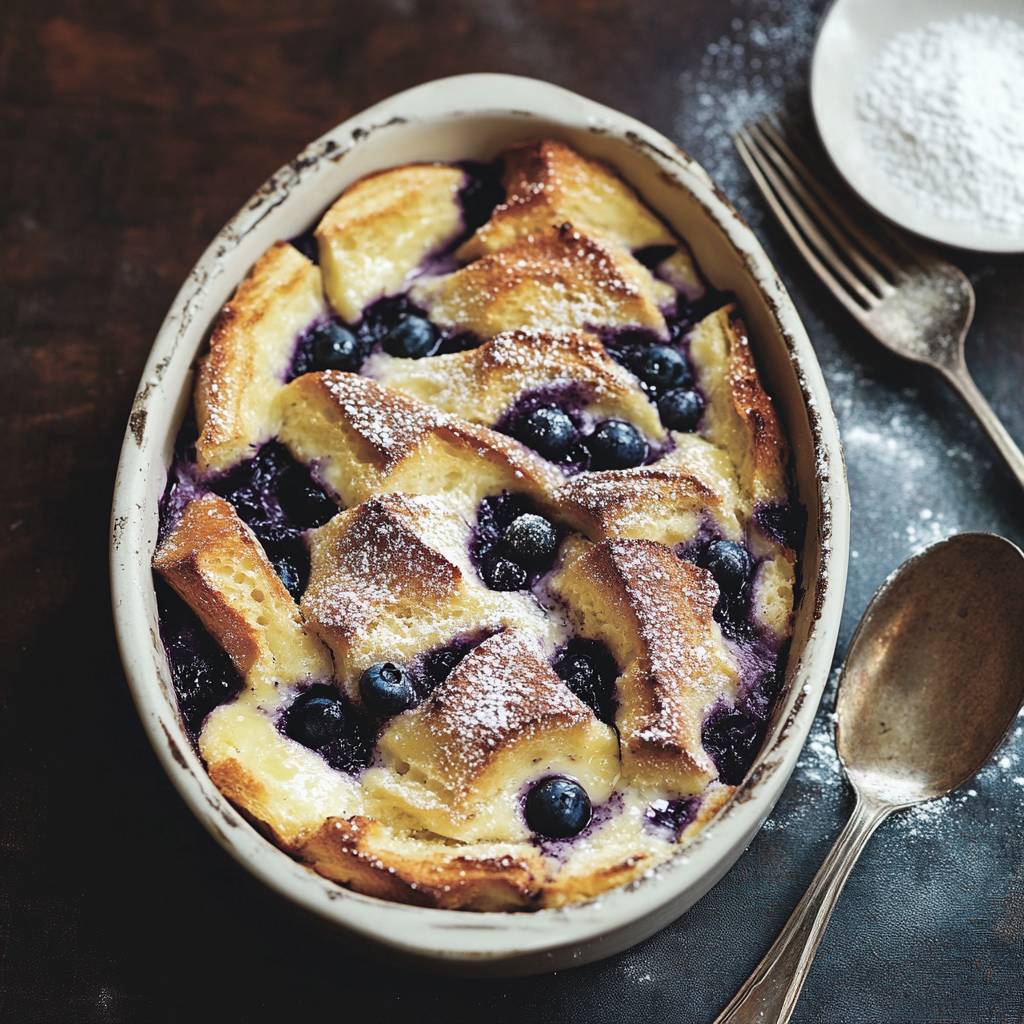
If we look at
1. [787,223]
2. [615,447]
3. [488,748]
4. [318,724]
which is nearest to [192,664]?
[318,724]

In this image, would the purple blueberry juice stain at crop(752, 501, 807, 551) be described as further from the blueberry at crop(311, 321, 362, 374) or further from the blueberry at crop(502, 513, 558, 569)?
the blueberry at crop(311, 321, 362, 374)

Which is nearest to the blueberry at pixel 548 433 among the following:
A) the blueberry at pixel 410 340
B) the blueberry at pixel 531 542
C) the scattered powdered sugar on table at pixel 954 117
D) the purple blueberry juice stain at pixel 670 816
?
the blueberry at pixel 531 542

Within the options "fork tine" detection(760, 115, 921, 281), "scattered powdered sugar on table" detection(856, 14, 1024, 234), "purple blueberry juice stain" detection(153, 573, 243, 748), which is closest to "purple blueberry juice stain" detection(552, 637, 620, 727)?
"purple blueberry juice stain" detection(153, 573, 243, 748)

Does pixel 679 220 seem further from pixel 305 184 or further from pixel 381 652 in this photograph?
pixel 381 652

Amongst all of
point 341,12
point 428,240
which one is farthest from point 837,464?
point 341,12

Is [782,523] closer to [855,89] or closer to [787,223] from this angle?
[787,223]

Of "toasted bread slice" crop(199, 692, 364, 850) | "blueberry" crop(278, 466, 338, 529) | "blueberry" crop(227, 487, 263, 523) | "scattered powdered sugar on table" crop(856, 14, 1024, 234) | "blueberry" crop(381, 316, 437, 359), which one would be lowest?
"toasted bread slice" crop(199, 692, 364, 850)
